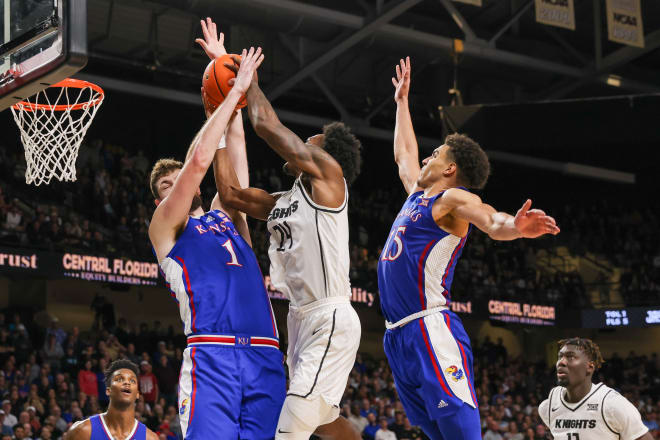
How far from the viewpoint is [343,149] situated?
16.0 feet

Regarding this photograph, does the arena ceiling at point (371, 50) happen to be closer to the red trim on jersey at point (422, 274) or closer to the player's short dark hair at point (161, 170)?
the red trim on jersey at point (422, 274)

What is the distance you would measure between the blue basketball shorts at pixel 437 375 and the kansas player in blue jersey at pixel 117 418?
2.08 metres

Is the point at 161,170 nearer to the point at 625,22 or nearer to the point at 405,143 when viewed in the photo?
the point at 405,143

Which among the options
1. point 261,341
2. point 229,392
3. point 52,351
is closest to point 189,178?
point 261,341

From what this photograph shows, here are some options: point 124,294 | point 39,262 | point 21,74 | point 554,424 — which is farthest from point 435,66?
point 21,74

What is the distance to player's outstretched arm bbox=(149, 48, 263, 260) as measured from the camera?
448 cm

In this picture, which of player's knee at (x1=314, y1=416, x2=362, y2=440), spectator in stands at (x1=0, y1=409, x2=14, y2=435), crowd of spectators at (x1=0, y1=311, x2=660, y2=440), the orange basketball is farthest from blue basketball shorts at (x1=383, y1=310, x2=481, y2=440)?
spectator in stands at (x1=0, y1=409, x2=14, y2=435)

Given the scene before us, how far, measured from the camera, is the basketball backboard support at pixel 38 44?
4.76 meters

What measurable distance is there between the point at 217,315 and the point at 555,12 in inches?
558

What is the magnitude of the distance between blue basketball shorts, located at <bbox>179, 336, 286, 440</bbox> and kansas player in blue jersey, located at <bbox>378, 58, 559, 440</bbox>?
0.93 meters

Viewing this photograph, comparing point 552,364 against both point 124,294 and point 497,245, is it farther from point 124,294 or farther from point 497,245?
point 124,294

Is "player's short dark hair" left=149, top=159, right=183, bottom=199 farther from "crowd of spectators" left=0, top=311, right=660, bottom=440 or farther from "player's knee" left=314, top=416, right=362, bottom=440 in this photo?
"crowd of spectators" left=0, top=311, right=660, bottom=440

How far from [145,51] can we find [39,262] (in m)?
6.57

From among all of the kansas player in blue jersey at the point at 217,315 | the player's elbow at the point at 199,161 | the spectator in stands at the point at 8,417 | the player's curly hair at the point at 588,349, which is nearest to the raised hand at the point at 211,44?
the kansas player in blue jersey at the point at 217,315
